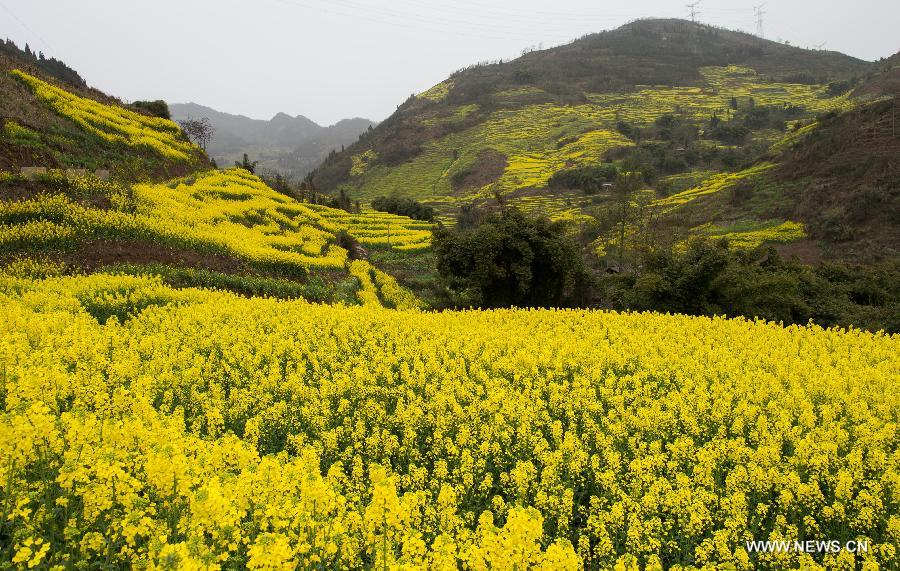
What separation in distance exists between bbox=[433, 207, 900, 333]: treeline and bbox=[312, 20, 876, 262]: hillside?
13176 millimetres

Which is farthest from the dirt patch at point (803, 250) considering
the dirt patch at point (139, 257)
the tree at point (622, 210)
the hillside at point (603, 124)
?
the dirt patch at point (139, 257)

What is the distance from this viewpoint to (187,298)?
1285 cm

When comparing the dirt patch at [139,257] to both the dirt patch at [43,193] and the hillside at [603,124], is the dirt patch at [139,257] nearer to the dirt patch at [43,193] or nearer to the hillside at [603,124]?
the dirt patch at [43,193]

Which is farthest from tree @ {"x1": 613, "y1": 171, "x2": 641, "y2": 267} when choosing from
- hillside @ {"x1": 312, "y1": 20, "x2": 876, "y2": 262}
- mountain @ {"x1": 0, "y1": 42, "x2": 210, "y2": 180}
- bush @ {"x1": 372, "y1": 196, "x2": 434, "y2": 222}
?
mountain @ {"x1": 0, "y1": 42, "x2": 210, "y2": 180}

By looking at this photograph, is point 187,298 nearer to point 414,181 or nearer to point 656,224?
point 656,224

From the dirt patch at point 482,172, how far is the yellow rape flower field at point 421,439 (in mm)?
69098

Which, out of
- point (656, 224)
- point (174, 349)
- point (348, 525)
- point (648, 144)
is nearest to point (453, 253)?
point (174, 349)

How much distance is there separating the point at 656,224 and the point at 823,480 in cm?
3004

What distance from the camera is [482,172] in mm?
82750

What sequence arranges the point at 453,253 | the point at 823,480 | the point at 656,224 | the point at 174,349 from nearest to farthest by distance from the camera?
the point at 823,480
the point at 174,349
the point at 453,253
the point at 656,224

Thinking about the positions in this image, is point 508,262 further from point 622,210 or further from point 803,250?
→ point 803,250

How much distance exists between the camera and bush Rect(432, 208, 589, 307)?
19.2 meters

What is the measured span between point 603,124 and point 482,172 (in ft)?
91.8

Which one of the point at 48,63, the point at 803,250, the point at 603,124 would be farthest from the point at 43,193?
the point at 603,124
